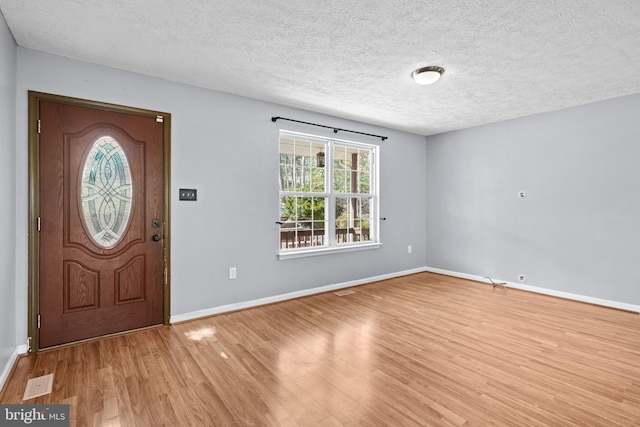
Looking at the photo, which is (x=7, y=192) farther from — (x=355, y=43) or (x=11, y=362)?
(x=355, y=43)

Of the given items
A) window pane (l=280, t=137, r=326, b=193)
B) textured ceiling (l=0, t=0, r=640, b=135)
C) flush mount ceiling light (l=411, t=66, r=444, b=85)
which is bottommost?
window pane (l=280, t=137, r=326, b=193)

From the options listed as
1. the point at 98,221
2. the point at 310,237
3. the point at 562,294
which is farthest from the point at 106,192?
the point at 562,294

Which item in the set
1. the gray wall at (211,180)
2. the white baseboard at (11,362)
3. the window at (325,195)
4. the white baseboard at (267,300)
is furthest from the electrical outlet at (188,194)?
the white baseboard at (11,362)

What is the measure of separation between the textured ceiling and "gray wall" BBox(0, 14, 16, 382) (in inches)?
11.5

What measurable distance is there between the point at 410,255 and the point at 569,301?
2.34 metres

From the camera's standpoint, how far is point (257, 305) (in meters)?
3.83

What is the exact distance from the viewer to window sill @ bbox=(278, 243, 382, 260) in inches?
161

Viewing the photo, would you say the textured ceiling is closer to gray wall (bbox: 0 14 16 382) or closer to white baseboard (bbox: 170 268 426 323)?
gray wall (bbox: 0 14 16 382)

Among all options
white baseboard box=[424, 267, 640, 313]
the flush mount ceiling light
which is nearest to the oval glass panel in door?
the flush mount ceiling light

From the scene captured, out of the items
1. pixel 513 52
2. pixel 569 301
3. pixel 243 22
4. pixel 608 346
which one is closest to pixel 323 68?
pixel 243 22

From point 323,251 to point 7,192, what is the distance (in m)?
3.28

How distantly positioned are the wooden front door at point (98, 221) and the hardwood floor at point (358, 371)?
11.5 inches

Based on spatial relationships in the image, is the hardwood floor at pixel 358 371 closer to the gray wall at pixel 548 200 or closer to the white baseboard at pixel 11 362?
the white baseboard at pixel 11 362

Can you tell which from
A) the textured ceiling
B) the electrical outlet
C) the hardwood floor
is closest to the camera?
the hardwood floor
